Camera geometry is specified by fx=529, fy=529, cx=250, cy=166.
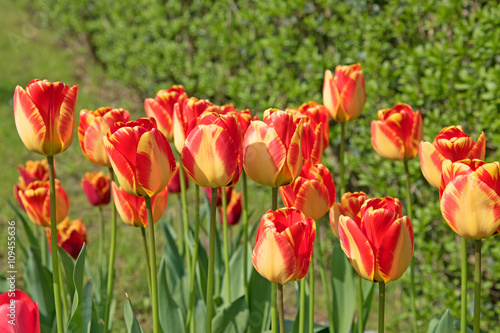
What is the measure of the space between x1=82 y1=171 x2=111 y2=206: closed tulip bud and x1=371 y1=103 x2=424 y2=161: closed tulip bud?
114 centimetres

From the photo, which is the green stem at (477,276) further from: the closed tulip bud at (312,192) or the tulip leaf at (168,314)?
the tulip leaf at (168,314)

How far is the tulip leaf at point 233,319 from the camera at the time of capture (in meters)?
1.50

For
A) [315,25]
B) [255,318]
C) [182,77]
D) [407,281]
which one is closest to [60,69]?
[182,77]

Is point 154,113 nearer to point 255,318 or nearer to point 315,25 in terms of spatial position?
point 255,318

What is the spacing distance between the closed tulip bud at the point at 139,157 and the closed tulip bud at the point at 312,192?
31cm

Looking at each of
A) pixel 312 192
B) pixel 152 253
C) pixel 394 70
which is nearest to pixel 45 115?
pixel 152 253

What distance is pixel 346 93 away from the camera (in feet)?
5.67

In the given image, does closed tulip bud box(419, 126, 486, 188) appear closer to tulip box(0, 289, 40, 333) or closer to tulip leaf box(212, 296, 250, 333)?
tulip leaf box(212, 296, 250, 333)

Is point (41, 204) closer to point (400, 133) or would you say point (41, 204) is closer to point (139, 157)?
point (139, 157)

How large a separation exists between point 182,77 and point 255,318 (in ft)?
12.7

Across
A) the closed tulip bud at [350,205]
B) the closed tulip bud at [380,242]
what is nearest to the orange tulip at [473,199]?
the closed tulip bud at [380,242]

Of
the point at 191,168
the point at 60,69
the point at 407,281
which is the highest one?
the point at 60,69

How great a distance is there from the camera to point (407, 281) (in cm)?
286

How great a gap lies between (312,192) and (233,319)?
1.68 ft
